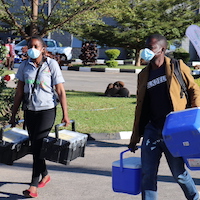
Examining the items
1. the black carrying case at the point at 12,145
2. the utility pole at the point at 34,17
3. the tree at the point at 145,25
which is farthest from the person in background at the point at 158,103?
the tree at the point at 145,25

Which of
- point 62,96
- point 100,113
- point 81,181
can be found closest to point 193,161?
point 62,96

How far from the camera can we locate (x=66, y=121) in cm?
539

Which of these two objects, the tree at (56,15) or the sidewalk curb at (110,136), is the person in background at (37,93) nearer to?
the sidewalk curb at (110,136)

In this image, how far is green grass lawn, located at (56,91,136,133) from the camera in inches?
355

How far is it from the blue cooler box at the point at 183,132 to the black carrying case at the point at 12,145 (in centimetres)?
201

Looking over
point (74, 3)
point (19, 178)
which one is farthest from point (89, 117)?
point (19, 178)

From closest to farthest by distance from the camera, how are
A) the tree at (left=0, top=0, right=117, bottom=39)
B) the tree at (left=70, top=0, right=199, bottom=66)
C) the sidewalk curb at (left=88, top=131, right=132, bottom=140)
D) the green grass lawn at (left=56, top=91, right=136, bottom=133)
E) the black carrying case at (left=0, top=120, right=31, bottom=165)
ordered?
the black carrying case at (left=0, top=120, right=31, bottom=165) < the sidewalk curb at (left=88, top=131, right=132, bottom=140) < the green grass lawn at (left=56, top=91, right=136, bottom=133) < the tree at (left=0, top=0, right=117, bottom=39) < the tree at (left=70, top=0, right=199, bottom=66)

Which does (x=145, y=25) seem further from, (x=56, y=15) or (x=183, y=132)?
(x=183, y=132)

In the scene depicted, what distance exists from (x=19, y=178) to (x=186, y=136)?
2.83 meters

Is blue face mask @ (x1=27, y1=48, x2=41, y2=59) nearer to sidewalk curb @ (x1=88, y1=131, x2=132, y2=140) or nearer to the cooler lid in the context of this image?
the cooler lid

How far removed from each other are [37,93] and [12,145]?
593mm

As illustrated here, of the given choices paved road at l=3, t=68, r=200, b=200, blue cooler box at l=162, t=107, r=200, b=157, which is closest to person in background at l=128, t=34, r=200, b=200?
blue cooler box at l=162, t=107, r=200, b=157

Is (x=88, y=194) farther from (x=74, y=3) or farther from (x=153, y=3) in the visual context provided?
(x=153, y=3)

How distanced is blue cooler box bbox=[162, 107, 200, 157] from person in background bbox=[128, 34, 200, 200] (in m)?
0.26
